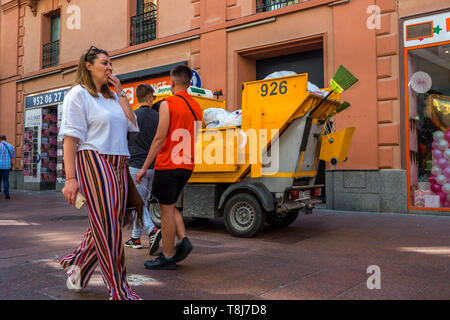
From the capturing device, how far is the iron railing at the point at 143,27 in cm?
1280

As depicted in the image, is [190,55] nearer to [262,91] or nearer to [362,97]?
[362,97]

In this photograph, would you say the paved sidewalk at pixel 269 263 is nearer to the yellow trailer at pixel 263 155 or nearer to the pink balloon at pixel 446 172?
the yellow trailer at pixel 263 155

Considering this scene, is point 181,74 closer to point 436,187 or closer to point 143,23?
point 436,187

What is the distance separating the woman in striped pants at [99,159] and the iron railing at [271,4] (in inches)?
328

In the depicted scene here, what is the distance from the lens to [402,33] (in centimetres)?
827

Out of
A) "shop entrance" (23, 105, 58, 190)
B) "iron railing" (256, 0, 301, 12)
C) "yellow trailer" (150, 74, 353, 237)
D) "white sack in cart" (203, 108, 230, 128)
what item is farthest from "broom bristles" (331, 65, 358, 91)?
"shop entrance" (23, 105, 58, 190)

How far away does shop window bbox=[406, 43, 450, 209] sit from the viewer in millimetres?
8039

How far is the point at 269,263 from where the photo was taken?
13.4ft

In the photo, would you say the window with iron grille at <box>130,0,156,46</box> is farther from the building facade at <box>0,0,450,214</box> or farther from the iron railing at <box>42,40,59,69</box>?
the iron railing at <box>42,40,59,69</box>

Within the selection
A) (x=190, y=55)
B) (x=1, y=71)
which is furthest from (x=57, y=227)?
(x=1, y=71)

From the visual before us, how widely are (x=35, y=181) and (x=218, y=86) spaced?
9.38 m

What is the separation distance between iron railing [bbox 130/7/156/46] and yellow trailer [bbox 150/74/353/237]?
8.13 meters

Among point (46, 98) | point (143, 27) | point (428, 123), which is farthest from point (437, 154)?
point (46, 98)

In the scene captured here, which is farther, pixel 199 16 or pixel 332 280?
pixel 199 16
